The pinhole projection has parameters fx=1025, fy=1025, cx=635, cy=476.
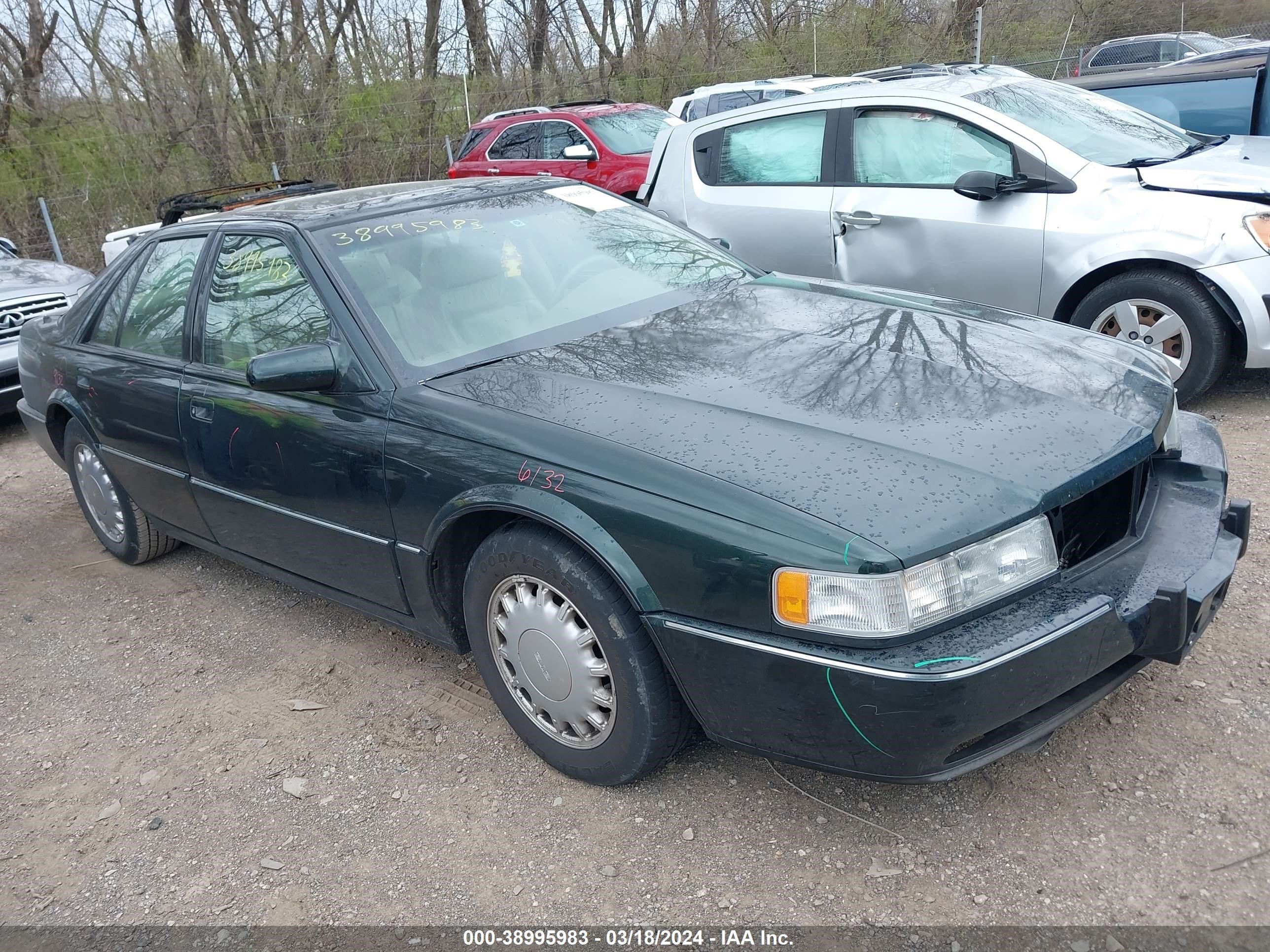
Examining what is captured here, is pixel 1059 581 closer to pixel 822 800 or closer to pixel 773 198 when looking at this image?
pixel 822 800

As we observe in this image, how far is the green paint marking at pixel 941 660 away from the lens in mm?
2104

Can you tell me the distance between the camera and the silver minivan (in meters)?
4.65

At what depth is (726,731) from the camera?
7.93 ft

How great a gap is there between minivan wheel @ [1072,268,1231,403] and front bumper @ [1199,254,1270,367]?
4.3 inches

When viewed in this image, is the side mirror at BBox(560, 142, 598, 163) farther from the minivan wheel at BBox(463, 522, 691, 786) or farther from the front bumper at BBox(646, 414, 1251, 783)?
the front bumper at BBox(646, 414, 1251, 783)

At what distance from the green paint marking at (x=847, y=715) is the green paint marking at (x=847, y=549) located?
0.76ft

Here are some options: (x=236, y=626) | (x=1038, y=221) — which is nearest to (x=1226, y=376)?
(x=1038, y=221)

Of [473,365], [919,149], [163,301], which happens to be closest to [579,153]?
[919,149]

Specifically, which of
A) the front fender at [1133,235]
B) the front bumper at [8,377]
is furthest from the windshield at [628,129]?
the front fender at [1133,235]

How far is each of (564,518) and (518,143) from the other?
1030cm

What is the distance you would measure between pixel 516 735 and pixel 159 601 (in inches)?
84.5

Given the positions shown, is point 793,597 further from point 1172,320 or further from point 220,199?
point 220,199

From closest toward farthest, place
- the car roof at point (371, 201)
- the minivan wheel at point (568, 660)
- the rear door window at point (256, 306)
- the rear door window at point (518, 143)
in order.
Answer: the minivan wheel at point (568, 660) → the rear door window at point (256, 306) → the car roof at point (371, 201) → the rear door window at point (518, 143)

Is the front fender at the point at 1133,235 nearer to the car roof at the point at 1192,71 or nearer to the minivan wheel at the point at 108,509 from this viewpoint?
the car roof at the point at 1192,71
